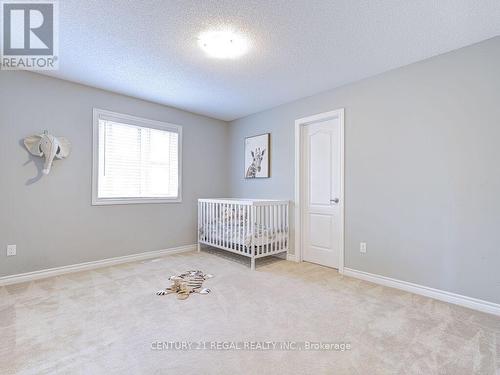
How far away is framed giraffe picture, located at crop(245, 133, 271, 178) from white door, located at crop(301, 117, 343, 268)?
0.67 meters

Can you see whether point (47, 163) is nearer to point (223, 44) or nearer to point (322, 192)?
point (223, 44)

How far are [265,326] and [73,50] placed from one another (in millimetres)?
2944

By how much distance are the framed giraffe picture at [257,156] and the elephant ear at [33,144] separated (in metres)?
2.78

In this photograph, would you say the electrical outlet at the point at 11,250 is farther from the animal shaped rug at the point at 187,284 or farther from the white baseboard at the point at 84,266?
the animal shaped rug at the point at 187,284

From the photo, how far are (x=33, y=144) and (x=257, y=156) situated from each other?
9.43ft

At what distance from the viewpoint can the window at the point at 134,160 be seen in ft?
11.1

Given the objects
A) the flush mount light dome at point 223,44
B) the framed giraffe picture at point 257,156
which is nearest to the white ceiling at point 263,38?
the flush mount light dome at point 223,44

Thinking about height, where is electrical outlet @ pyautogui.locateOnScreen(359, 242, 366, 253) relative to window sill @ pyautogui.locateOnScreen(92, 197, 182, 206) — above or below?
below

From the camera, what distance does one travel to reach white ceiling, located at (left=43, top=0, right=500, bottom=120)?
6.05 feet

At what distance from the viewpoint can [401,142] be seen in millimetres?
2682

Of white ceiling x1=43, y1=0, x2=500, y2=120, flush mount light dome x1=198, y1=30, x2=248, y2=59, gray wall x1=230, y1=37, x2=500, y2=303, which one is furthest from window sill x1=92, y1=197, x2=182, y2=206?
gray wall x1=230, y1=37, x2=500, y2=303

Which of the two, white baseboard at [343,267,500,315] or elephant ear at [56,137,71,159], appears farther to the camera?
elephant ear at [56,137,71,159]

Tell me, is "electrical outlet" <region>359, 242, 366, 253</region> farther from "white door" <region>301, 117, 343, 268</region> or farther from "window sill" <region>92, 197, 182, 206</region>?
"window sill" <region>92, 197, 182, 206</region>

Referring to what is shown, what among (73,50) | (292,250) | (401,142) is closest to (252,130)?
(292,250)
